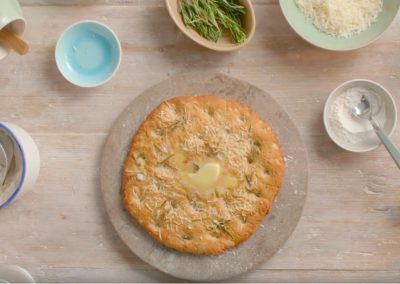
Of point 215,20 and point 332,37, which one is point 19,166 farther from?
point 332,37

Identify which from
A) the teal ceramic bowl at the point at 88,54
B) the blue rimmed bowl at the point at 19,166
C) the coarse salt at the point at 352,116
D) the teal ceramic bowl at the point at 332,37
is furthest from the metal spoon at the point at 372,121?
the blue rimmed bowl at the point at 19,166

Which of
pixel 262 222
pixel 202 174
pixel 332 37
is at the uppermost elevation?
pixel 332 37

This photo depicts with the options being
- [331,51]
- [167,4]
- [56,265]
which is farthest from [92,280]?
[331,51]

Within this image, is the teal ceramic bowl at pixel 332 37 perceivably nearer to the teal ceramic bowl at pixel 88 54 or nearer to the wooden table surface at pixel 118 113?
the wooden table surface at pixel 118 113

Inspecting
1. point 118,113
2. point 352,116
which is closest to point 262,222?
point 352,116

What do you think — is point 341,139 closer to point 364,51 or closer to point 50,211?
point 364,51
